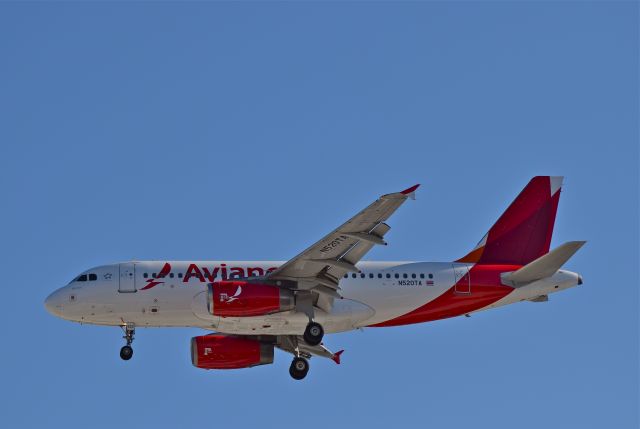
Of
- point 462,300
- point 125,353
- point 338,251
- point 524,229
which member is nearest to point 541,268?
point 462,300

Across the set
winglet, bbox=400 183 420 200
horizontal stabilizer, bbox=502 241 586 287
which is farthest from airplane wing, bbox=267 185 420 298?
horizontal stabilizer, bbox=502 241 586 287

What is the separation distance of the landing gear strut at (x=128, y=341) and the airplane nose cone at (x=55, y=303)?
238cm

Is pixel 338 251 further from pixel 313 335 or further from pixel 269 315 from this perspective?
pixel 269 315

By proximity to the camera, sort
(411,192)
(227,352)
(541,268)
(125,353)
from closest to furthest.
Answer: (411,192) → (125,353) → (541,268) → (227,352)

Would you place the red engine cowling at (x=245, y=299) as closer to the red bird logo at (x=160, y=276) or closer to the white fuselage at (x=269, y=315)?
the white fuselage at (x=269, y=315)

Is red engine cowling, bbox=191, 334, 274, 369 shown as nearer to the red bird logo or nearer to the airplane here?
the airplane

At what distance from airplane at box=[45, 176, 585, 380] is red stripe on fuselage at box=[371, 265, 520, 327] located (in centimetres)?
4

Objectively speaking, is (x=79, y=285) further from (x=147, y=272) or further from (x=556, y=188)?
(x=556, y=188)

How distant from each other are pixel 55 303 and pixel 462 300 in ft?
50.0

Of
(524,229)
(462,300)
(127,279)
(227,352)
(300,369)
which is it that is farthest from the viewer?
(524,229)

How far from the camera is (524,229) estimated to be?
5447cm

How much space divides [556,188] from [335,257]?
13.2m

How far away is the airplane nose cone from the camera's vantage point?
159ft

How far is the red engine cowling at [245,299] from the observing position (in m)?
46.6
